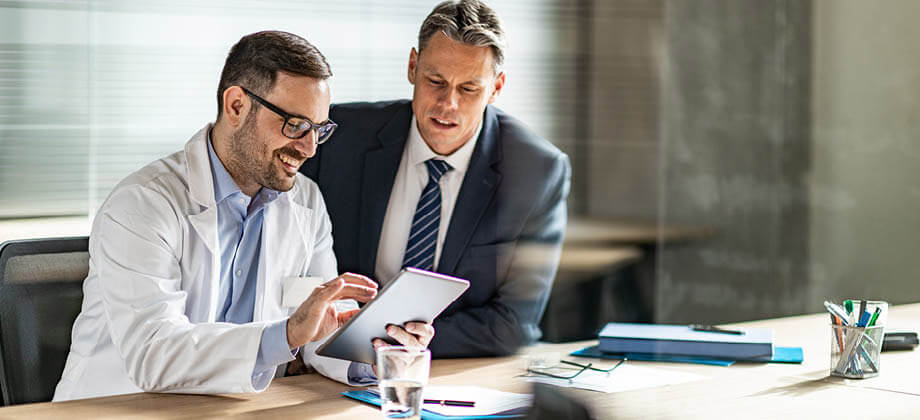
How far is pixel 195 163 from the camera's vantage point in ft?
6.22

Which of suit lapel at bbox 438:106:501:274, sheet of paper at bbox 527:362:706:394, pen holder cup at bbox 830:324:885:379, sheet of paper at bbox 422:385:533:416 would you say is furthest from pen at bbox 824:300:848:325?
suit lapel at bbox 438:106:501:274

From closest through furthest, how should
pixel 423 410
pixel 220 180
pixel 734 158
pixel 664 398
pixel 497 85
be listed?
1. pixel 423 410
2. pixel 664 398
3. pixel 220 180
4. pixel 497 85
5. pixel 734 158

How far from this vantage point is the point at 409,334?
1.69 metres

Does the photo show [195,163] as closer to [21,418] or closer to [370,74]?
[21,418]

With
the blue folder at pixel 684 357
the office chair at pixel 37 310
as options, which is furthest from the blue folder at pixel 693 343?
the office chair at pixel 37 310

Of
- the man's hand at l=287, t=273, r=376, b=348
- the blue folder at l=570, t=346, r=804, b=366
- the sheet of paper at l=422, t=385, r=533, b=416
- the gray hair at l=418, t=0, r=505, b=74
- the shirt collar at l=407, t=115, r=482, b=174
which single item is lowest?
the blue folder at l=570, t=346, r=804, b=366

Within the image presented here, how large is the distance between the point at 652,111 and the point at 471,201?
8.16ft

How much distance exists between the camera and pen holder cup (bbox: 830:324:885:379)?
5.97 feet

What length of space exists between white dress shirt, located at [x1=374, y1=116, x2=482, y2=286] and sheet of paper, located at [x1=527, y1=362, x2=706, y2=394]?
26.3 inches

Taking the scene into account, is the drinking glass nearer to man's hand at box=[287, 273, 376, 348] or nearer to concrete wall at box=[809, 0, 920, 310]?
man's hand at box=[287, 273, 376, 348]

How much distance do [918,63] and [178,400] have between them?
3.28 meters

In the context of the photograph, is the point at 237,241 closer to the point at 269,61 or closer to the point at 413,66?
the point at 269,61

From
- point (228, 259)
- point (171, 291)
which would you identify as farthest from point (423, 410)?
point (228, 259)

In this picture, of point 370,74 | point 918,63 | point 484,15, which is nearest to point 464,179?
point 484,15
